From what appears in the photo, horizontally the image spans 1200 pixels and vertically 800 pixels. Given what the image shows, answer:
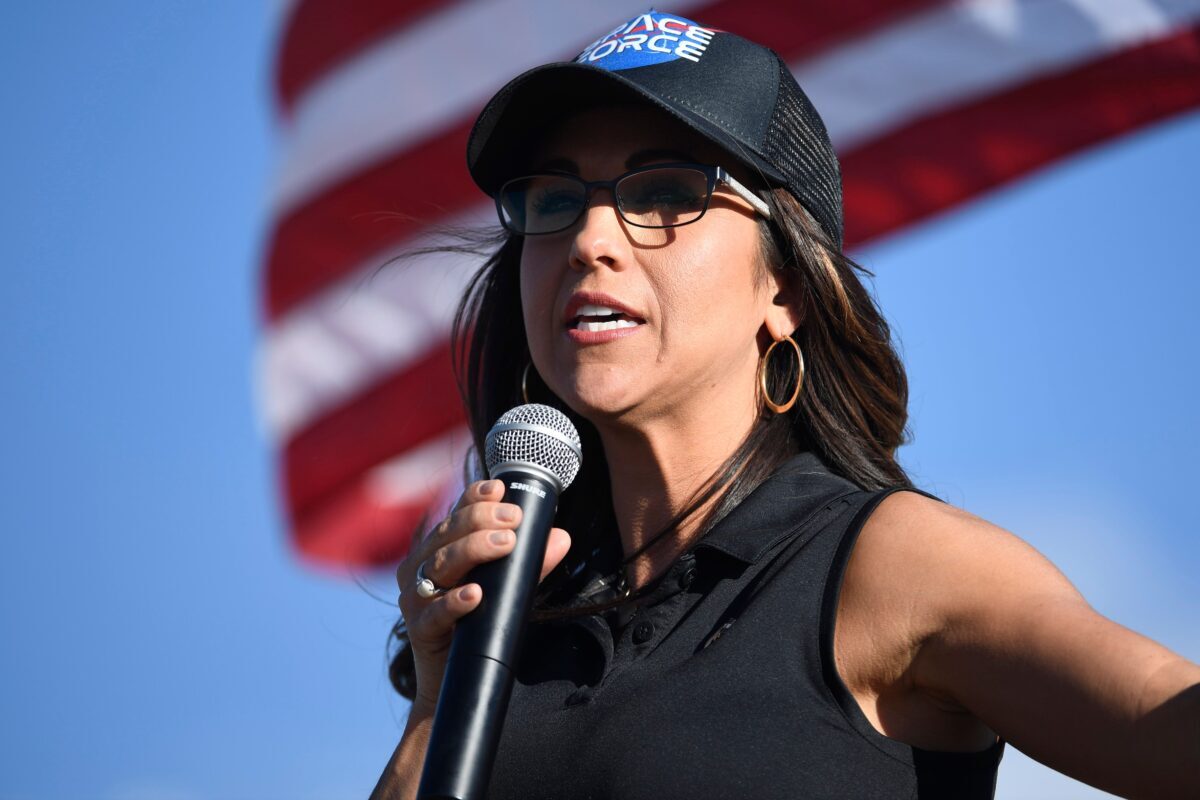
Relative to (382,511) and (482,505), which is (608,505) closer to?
(482,505)

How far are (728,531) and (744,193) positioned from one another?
2.24ft

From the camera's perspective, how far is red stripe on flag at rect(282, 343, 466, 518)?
845cm

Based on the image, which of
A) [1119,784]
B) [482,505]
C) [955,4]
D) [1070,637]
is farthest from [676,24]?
[955,4]

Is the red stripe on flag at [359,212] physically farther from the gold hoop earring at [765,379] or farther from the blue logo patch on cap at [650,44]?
the gold hoop earring at [765,379]

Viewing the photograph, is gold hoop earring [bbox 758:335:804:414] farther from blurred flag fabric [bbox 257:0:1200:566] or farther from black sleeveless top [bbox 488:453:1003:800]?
blurred flag fabric [bbox 257:0:1200:566]

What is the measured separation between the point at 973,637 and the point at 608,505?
47.5 inches

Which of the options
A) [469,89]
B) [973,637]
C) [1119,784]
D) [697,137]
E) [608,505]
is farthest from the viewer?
[469,89]

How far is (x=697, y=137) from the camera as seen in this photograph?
9.62ft

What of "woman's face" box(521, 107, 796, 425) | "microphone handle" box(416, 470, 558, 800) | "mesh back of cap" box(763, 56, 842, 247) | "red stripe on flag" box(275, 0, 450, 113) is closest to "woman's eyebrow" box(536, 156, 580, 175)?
"woman's face" box(521, 107, 796, 425)

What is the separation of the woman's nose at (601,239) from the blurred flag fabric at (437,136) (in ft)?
15.5

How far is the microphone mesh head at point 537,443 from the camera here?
2.28 m

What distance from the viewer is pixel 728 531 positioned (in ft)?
9.18

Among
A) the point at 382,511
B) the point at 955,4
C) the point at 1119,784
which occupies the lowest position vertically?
the point at 382,511

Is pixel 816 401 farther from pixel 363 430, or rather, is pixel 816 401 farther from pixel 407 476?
pixel 407 476
